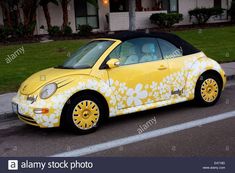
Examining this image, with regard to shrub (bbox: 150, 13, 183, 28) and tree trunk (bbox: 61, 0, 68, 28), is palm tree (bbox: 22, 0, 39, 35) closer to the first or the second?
tree trunk (bbox: 61, 0, 68, 28)

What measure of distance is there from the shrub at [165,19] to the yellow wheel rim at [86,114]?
1867 centimetres

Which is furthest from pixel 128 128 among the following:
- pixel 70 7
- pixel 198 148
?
pixel 70 7

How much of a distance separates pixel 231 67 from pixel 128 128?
6.11 metres

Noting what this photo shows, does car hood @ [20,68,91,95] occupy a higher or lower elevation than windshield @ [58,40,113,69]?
lower

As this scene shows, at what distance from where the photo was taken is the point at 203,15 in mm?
26906

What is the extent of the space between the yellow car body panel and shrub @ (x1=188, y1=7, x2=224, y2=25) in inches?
766

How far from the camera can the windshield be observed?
7.18m

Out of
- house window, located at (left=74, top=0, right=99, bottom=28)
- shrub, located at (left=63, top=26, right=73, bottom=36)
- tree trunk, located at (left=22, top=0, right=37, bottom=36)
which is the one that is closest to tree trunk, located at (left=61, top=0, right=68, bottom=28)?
shrub, located at (left=63, top=26, right=73, bottom=36)

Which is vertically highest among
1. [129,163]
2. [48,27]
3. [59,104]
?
[48,27]

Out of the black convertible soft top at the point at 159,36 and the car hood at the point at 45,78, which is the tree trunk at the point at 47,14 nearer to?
the black convertible soft top at the point at 159,36

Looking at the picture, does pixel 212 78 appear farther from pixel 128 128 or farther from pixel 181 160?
pixel 181 160

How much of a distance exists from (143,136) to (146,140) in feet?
0.74

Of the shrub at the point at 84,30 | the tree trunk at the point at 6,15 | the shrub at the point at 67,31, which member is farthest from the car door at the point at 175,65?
the tree trunk at the point at 6,15

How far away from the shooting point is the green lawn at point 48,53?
1185 cm
